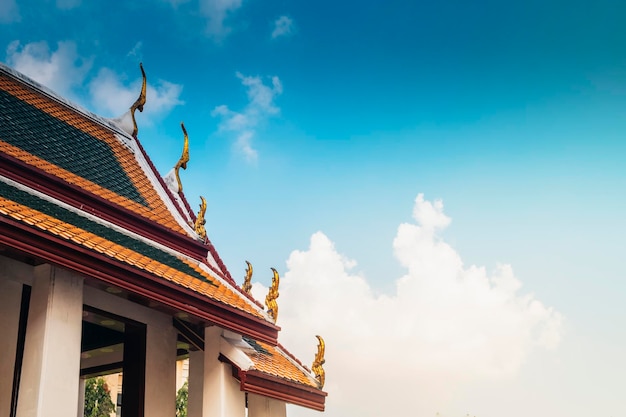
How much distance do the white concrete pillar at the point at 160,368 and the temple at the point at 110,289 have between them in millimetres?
18

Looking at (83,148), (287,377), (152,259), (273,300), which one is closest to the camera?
(152,259)

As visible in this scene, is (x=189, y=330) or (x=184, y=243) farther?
(x=184, y=243)

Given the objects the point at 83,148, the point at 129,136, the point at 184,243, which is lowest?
the point at 184,243

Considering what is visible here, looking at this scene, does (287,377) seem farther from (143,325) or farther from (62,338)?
(62,338)

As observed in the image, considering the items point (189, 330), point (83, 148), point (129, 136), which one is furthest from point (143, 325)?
point (129, 136)

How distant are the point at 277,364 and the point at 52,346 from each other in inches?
146

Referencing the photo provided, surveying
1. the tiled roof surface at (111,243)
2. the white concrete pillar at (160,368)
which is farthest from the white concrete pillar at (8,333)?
the white concrete pillar at (160,368)

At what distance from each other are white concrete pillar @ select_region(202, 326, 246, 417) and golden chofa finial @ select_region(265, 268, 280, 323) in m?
1.04

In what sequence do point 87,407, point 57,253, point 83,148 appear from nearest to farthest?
Result: point 57,253 → point 83,148 → point 87,407

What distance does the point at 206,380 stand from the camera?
31.3ft

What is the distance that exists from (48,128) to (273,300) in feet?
14.1

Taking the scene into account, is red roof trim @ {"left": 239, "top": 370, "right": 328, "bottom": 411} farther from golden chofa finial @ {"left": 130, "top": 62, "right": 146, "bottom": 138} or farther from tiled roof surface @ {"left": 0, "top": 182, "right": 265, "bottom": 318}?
golden chofa finial @ {"left": 130, "top": 62, "right": 146, "bottom": 138}

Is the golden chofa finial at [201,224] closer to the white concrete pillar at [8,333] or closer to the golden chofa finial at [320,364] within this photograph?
the golden chofa finial at [320,364]

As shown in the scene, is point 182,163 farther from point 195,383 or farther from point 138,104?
point 195,383
